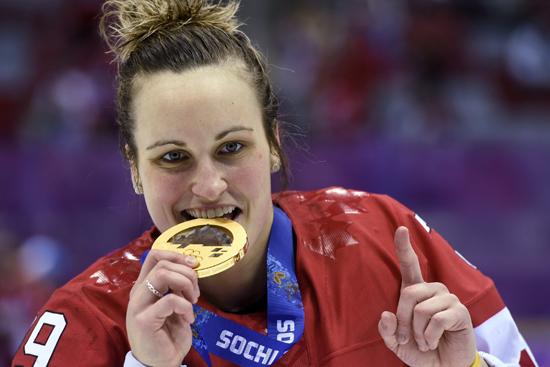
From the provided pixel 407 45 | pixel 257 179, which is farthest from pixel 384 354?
pixel 407 45

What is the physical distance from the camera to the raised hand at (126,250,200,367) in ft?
4.23

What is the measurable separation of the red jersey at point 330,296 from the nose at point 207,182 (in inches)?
14.3

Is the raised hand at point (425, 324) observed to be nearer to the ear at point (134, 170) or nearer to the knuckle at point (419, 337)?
the knuckle at point (419, 337)

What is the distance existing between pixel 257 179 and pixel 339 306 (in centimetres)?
48

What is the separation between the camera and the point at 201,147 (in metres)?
1.52

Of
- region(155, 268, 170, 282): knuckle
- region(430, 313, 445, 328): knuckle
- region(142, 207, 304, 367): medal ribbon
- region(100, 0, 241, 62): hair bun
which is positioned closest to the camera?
region(155, 268, 170, 282): knuckle

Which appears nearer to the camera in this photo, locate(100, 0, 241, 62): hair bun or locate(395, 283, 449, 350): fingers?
locate(395, 283, 449, 350): fingers

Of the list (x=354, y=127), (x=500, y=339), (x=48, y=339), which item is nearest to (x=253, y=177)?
(x=48, y=339)

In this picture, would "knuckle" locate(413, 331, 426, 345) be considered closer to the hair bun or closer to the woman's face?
the woman's face

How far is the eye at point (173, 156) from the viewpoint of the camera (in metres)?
1.56

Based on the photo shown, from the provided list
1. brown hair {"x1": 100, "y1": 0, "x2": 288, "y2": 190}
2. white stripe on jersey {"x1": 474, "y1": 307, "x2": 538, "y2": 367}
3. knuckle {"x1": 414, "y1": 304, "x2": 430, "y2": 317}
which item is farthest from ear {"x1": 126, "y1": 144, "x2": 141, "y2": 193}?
white stripe on jersey {"x1": 474, "y1": 307, "x2": 538, "y2": 367}

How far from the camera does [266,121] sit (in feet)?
5.78

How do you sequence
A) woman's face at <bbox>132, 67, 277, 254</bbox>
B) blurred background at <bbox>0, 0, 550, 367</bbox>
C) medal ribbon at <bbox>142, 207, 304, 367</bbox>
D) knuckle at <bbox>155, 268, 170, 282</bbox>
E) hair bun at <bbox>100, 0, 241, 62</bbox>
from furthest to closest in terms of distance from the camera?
blurred background at <bbox>0, 0, 550, 367</bbox>, hair bun at <bbox>100, 0, 241, 62</bbox>, medal ribbon at <bbox>142, 207, 304, 367</bbox>, woman's face at <bbox>132, 67, 277, 254</bbox>, knuckle at <bbox>155, 268, 170, 282</bbox>

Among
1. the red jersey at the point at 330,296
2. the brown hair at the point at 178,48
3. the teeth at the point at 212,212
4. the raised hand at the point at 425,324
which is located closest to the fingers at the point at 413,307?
the raised hand at the point at 425,324
